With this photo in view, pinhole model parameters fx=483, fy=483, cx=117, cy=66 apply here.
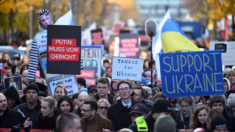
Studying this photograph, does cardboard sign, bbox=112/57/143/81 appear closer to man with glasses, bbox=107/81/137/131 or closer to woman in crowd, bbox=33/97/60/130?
man with glasses, bbox=107/81/137/131

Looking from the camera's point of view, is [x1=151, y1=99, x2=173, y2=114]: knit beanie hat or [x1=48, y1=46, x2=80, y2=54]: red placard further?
[x1=48, y1=46, x2=80, y2=54]: red placard

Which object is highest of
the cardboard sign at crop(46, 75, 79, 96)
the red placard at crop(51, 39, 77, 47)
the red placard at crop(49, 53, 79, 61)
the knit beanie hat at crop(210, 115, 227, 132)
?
the red placard at crop(51, 39, 77, 47)

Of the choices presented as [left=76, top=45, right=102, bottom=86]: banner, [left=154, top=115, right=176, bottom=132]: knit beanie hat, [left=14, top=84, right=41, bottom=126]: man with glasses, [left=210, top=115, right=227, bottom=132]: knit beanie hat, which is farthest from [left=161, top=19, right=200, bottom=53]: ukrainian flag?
[left=154, top=115, right=176, bottom=132]: knit beanie hat

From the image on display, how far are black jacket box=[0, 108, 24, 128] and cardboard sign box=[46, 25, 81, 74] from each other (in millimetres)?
1824

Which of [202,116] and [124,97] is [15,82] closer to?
[124,97]

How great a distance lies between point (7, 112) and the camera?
735cm

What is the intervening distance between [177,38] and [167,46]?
A: 356 millimetres

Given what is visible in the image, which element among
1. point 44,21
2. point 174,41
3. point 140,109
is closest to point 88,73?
point 44,21

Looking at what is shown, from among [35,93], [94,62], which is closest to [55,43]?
[35,93]

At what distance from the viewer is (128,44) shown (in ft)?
64.1

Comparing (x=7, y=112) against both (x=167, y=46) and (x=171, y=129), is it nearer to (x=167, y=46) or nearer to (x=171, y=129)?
(x=171, y=129)

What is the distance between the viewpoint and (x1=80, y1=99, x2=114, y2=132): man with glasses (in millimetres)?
6711

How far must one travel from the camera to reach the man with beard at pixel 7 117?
7.28 m

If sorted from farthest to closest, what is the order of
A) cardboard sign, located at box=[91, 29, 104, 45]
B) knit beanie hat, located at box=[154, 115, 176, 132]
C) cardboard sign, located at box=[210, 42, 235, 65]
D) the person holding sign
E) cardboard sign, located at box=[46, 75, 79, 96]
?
1. cardboard sign, located at box=[91, 29, 104, 45]
2. cardboard sign, located at box=[210, 42, 235, 65]
3. the person holding sign
4. cardboard sign, located at box=[46, 75, 79, 96]
5. knit beanie hat, located at box=[154, 115, 176, 132]
